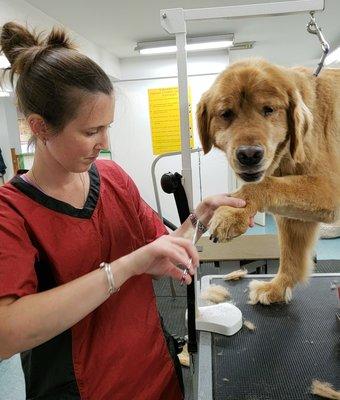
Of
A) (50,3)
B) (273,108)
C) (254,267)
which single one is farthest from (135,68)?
(273,108)

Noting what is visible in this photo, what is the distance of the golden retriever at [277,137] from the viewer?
1053 mm

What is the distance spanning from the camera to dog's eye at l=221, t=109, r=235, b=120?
116 centimetres

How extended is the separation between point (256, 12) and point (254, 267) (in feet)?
6.00

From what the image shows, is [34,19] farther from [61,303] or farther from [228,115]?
[61,303]

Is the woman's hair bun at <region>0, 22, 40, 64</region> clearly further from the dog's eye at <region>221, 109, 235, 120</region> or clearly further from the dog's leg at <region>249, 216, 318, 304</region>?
the dog's leg at <region>249, 216, 318, 304</region>

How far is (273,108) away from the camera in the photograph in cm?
113

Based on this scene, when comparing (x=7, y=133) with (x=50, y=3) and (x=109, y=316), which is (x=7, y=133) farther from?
(x=109, y=316)

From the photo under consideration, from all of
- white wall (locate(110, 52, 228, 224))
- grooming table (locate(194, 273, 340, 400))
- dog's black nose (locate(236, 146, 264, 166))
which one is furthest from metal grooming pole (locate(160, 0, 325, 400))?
white wall (locate(110, 52, 228, 224))

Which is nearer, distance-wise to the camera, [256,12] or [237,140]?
[256,12]

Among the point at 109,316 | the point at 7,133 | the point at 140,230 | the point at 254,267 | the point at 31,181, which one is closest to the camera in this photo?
the point at 31,181

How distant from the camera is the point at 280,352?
1082 millimetres

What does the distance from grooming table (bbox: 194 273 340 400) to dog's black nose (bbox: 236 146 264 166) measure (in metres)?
0.59

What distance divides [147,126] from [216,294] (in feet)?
10.8

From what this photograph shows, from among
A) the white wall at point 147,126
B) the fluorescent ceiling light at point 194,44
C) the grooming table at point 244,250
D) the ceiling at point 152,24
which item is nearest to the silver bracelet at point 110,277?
the grooming table at point 244,250
